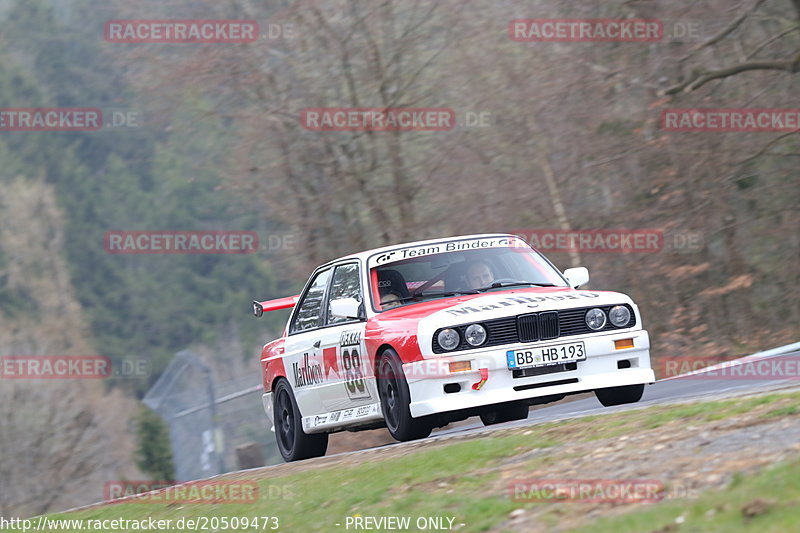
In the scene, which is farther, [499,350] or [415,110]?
[415,110]

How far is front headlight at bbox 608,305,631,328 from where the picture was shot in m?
10.8

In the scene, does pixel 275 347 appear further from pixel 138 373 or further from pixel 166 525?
pixel 138 373

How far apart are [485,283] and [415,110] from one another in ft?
47.9

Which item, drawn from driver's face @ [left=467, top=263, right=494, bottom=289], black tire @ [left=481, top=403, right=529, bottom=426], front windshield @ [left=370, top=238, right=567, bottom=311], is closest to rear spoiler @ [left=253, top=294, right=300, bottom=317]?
front windshield @ [left=370, top=238, right=567, bottom=311]

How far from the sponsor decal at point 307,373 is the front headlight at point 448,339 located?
2174 mm

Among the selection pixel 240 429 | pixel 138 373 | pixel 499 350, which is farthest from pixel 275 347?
pixel 138 373

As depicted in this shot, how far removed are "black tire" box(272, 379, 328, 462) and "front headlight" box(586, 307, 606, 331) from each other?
11.0 ft

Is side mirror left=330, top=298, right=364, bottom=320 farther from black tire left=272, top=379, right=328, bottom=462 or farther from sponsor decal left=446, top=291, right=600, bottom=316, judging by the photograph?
black tire left=272, top=379, right=328, bottom=462

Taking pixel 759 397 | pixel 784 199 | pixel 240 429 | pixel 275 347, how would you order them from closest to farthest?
1. pixel 759 397
2. pixel 275 347
3. pixel 784 199
4. pixel 240 429

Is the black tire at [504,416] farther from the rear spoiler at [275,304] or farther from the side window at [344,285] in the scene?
the rear spoiler at [275,304]

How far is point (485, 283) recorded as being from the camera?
38.2ft

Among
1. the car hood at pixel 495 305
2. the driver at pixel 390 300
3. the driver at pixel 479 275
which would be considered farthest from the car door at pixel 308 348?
the driver at pixel 479 275

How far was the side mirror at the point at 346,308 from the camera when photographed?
37.5 ft

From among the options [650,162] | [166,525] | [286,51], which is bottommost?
[166,525]
